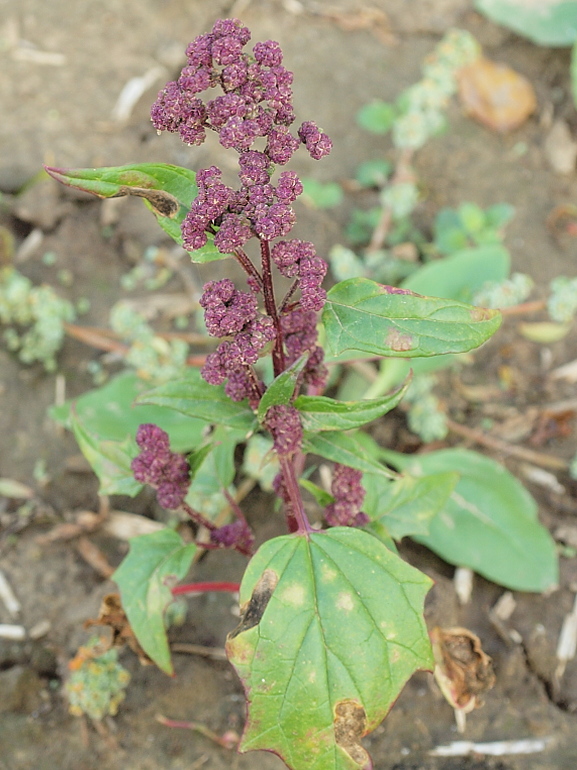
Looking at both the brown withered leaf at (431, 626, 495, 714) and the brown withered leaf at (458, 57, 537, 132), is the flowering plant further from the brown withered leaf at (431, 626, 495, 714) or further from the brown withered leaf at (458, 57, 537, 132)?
the brown withered leaf at (458, 57, 537, 132)

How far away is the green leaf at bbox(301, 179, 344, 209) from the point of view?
13.7 ft

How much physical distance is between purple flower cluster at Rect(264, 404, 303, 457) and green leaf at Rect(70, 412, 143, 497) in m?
0.59

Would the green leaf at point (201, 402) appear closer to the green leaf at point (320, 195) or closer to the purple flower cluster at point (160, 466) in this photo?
the purple flower cluster at point (160, 466)

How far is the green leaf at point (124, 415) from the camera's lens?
10.6 ft

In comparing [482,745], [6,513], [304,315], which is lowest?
[6,513]

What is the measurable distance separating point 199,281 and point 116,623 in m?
2.13

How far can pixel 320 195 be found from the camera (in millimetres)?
4203

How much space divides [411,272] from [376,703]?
8.85ft

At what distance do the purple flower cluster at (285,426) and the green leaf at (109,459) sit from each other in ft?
1.92

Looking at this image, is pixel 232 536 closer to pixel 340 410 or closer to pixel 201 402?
pixel 201 402

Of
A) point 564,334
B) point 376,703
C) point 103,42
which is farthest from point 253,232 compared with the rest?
point 103,42

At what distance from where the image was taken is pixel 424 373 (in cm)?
369

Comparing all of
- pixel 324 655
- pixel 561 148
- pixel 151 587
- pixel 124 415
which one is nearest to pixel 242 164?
pixel 324 655

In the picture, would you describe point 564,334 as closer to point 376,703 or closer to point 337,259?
point 337,259
